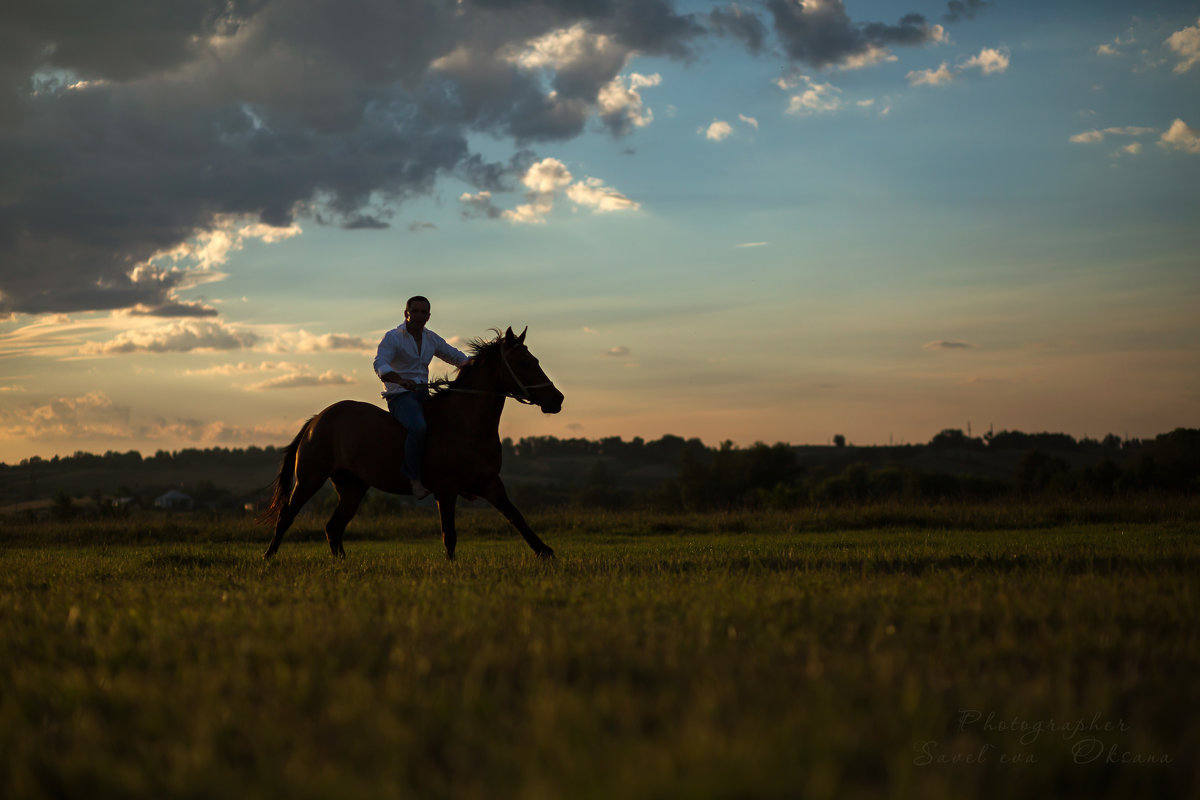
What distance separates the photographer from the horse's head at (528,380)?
36.9ft

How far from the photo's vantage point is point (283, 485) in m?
13.1

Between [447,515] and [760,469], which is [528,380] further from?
[760,469]

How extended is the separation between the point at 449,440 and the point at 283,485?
11.1ft

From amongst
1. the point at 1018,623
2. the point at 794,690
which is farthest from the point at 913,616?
the point at 794,690

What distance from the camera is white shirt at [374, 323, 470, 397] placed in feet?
39.0

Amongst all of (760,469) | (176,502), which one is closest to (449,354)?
(760,469)

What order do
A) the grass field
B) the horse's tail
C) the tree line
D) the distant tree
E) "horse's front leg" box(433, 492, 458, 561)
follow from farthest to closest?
the distant tree, the tree line, the horse's tail, "horse's front leg" box(433, 492, 458, 561), the grass field

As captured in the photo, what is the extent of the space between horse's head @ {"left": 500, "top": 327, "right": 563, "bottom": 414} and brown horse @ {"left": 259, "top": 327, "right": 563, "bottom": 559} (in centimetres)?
1

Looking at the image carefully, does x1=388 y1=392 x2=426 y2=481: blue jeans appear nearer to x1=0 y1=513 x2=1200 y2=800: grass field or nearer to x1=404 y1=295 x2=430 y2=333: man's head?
x1=404 y1=295 x2=430 y2=333: man's head

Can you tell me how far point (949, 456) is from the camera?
420ft

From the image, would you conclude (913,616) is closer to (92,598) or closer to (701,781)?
(701,781)

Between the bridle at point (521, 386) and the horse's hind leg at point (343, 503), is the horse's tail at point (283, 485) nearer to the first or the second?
the horse's hind leg at point (343, 503)

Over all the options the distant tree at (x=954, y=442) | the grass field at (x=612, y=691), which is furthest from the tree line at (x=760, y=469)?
the grass field at (x=612, y=691)

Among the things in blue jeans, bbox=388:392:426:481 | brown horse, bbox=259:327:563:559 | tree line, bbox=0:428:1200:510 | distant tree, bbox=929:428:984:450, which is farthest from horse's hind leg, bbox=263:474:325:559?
distant tree, bbox=929:428:984:450
